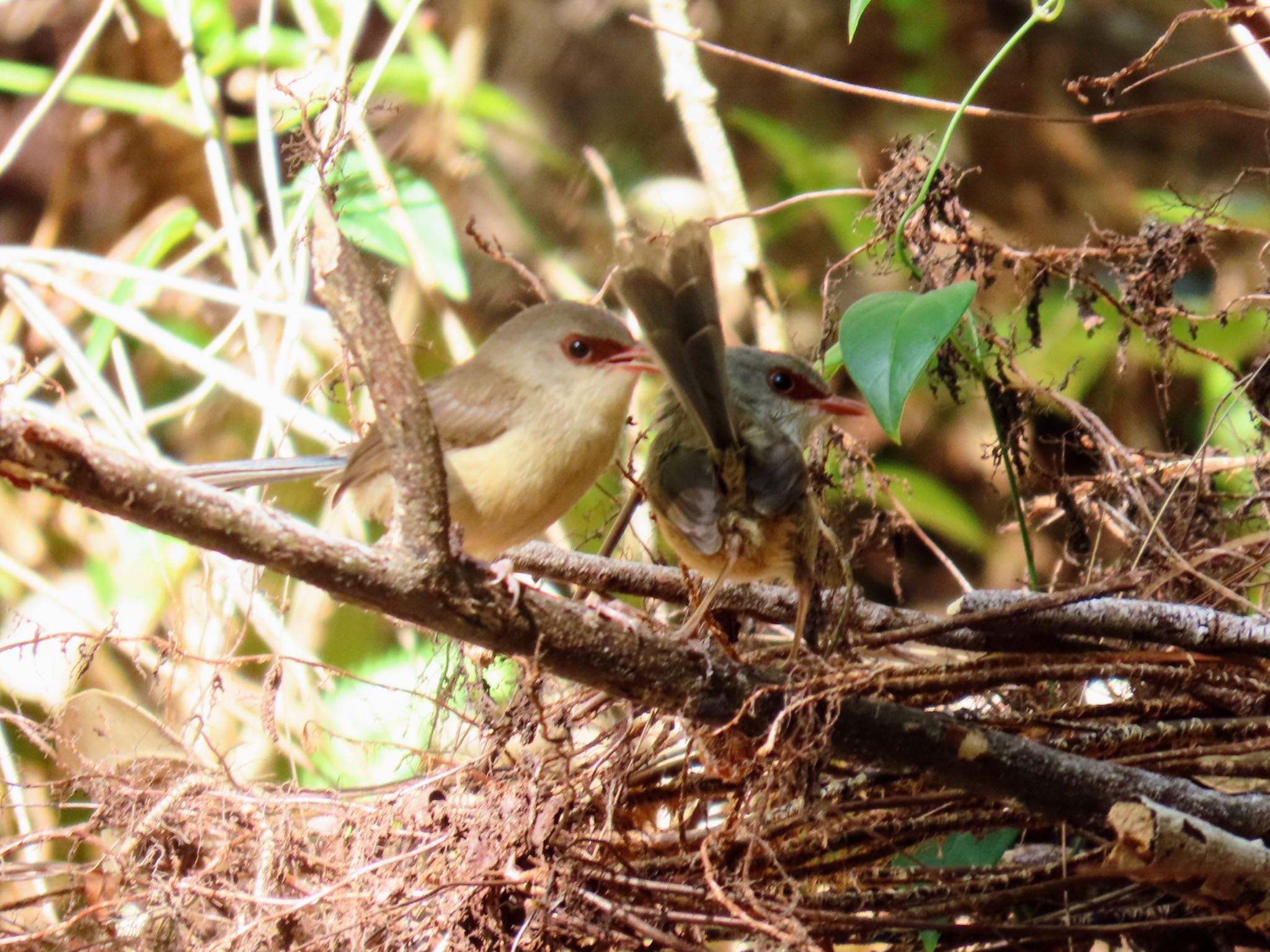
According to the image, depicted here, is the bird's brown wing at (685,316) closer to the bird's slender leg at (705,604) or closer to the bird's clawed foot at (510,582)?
the bird's slender leg at (705,604)

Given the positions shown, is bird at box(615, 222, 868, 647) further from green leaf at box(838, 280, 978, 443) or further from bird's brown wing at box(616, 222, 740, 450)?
green leaf at box(838, 280, 978, 443)

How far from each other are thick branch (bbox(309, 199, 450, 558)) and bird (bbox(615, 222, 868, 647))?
0.53 metres

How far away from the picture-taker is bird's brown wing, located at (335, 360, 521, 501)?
1836 mm

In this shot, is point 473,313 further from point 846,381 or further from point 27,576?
point 27,576

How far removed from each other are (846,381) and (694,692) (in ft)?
7.49

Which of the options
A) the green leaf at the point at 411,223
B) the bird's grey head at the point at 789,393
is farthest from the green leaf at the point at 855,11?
the green leaf at the point at 411,223

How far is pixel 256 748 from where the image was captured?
315cm

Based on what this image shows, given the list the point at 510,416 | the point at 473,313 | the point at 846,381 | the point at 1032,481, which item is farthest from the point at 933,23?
the point at 510,416

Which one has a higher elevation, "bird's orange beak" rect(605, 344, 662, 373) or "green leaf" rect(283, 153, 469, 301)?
"green leaf" rect(283, 153, 469, 301)

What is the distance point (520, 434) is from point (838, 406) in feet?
1.91

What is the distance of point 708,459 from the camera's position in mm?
1804

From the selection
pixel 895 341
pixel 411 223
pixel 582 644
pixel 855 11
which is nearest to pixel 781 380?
pixel 895 341

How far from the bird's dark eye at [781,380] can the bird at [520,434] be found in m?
0.28

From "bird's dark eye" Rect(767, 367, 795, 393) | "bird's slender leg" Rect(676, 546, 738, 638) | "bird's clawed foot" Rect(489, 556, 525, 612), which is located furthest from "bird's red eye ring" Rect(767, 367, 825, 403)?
"bird's clawed foot" Rect(489, 556, 525, 612)
